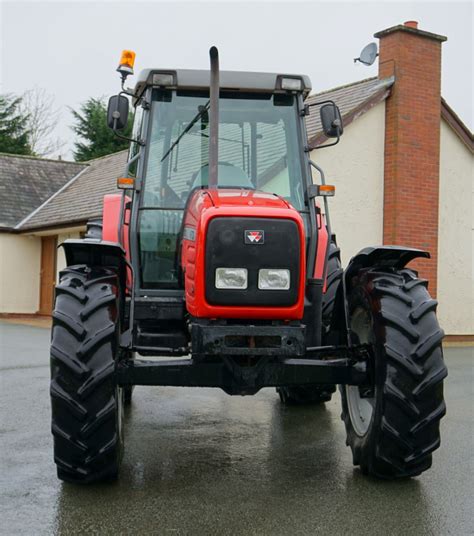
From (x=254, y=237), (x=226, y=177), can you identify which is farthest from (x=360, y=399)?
(x=226, y=177)

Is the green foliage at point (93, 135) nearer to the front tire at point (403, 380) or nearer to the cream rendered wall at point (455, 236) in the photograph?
the cream rendered wall at point (455, 236)

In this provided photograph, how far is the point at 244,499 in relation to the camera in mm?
4625

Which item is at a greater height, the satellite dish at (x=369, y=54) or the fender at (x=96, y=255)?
the satellite dish at (x=369, y=54)

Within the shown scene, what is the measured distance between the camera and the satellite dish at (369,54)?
1522 centimetres

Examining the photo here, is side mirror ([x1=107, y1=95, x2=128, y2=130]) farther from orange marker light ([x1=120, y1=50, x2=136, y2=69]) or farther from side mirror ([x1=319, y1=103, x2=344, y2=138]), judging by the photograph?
side mirror ([x1=319, y1=103, x2=344, y2=138])

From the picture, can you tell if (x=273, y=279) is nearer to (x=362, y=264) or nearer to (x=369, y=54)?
(x=362, y=264)

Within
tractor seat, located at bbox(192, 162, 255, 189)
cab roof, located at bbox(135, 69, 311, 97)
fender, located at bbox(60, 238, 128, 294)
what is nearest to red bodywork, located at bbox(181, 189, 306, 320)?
A: fender, located at bbox(60, 238, 128, 294)

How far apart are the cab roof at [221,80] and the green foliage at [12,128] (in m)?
34.0

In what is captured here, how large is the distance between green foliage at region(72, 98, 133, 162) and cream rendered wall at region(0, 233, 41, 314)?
14.2 metres

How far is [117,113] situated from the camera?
17.6 feet

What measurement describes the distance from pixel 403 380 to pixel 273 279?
1000 millimetres

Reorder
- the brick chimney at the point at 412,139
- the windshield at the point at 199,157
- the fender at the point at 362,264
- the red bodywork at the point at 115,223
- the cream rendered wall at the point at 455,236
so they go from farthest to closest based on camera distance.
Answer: the cream rendered wall at the point at 455,236, the brick chimney at the point at 412,139, the red bodywork at the point at 115,223, the windshield at the point at 199,157, the fender at the point at 362,264

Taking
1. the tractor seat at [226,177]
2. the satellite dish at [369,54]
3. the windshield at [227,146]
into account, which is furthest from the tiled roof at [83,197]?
the tractor seat at [226,177]

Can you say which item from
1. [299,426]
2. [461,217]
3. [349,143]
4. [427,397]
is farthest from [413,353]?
[461,217]
